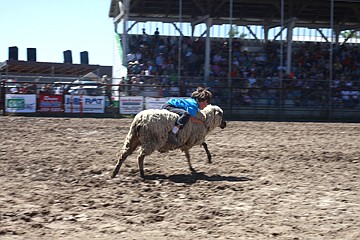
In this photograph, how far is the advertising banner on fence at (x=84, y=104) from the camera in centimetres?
2180

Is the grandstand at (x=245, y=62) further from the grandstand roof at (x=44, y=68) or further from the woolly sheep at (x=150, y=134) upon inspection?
the woolly sheep at (x=150, y=134)

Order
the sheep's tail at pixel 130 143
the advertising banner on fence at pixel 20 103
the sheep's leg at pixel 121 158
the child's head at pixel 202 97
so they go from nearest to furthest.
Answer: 1. the sheep's leg at pixel 121 158
2. the sheep's tail at pixel 130 143
3. the child's head at pixel 202 97
4. the advertising banner on fence at pixel 20 103

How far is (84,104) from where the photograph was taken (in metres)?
22.0

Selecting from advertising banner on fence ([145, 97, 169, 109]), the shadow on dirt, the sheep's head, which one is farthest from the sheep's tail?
advertising banner on fence ([145, 97, 169, 109])

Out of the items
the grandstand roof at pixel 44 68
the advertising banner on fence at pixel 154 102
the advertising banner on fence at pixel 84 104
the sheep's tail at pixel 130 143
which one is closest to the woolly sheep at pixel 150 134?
the sheep's tail at pixel 130 143

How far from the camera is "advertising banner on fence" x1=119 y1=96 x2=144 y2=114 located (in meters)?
22.2

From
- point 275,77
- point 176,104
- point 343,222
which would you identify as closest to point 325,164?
point 176,104

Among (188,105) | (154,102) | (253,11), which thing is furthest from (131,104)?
(188,105)

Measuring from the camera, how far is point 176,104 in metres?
8.54

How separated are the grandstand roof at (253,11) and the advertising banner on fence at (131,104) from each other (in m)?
5.79

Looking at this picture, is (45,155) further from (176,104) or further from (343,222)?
(343,222)

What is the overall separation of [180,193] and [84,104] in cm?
1567

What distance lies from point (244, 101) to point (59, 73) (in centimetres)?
1749

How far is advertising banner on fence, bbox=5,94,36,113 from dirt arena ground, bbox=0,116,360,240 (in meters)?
9.21
